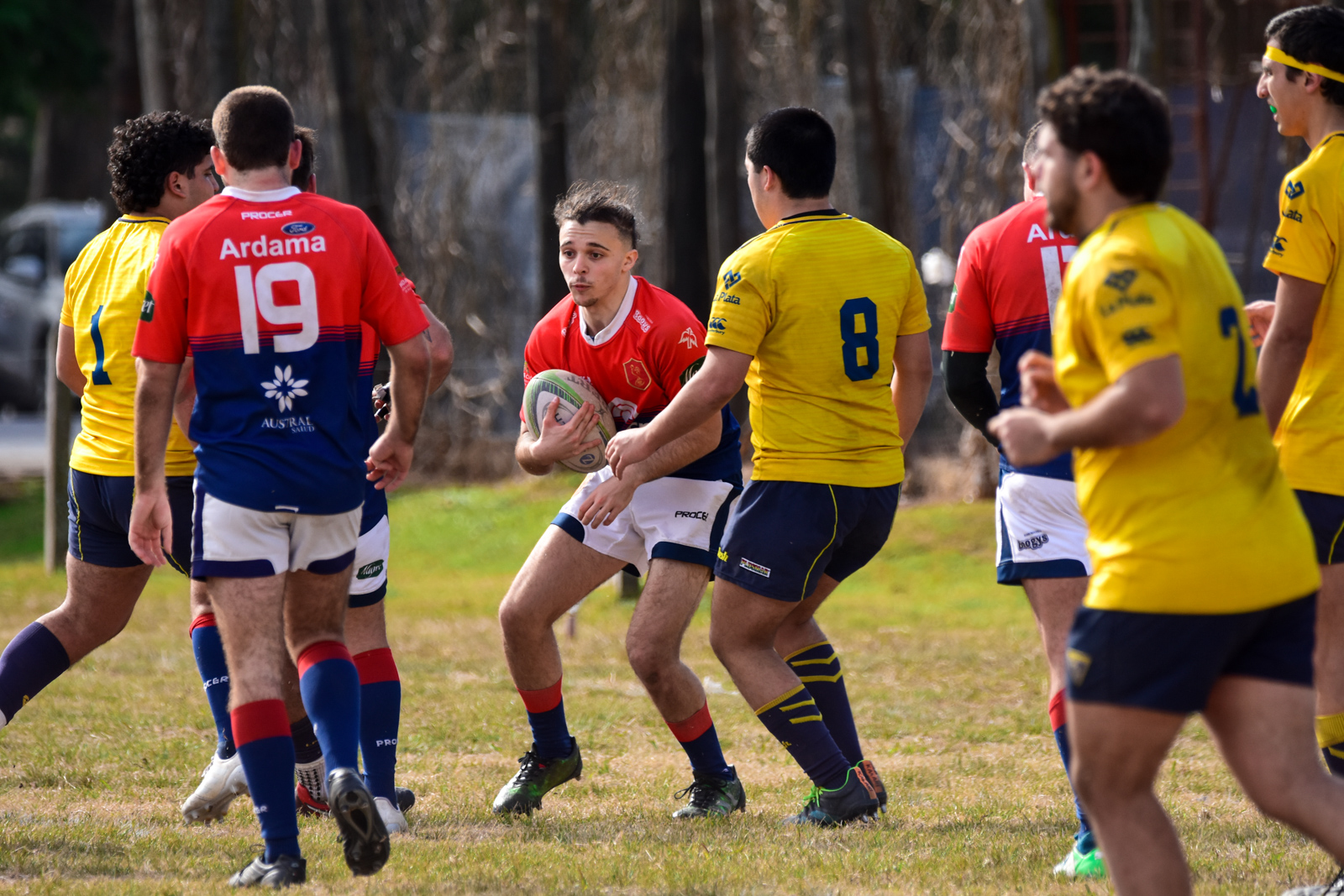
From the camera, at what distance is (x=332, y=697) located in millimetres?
4117

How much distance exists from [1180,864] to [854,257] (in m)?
2.29

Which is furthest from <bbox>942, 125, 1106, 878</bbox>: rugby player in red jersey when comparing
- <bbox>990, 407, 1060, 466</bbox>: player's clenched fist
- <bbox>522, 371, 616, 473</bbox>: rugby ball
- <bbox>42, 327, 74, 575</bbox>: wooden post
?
<bbox>42, 327, 74, 575</bbox>: wooden post

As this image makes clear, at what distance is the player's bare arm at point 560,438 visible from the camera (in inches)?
194

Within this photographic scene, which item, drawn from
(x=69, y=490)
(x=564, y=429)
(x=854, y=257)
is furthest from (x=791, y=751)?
(x=69, y=490)

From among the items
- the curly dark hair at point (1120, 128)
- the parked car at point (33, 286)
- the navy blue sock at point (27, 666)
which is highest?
the curly dark hair at point (1120, 128)

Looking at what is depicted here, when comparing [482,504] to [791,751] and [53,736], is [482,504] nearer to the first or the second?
[53,736]

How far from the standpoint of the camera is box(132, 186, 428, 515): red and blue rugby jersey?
3.93m

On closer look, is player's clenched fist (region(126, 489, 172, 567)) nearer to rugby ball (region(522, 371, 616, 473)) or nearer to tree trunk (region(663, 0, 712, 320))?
rugby ball (region(522, 371, 616, 473))

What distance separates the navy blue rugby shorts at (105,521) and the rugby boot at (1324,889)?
3482 mm

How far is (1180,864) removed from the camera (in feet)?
9.69

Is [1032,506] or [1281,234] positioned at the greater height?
[1281,234]

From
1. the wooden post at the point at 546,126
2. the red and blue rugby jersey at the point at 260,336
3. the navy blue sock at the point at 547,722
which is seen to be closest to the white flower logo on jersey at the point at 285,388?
the red and blue rugby jersey at the point at 260,336

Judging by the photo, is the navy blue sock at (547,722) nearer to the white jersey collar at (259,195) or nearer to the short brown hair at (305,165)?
the short brown hair at (305,165)

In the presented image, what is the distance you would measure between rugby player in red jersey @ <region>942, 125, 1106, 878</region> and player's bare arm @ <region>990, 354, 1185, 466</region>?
4.78ft
